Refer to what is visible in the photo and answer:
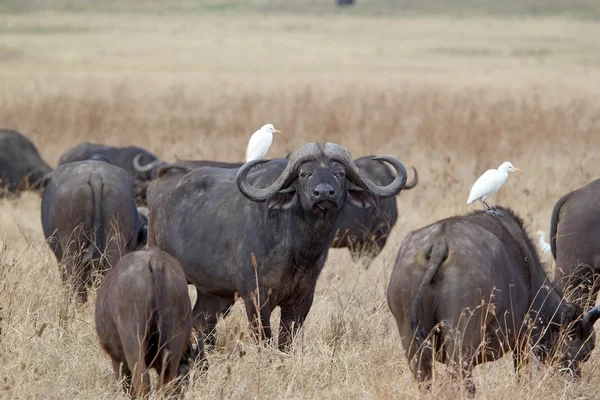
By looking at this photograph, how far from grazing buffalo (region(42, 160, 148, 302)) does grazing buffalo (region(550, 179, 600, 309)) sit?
3535mm

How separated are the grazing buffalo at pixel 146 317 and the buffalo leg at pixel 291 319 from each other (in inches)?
53.0

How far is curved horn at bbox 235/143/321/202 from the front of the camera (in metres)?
6.74

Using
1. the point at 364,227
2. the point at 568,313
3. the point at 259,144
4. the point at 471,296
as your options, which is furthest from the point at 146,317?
the point at 364,227

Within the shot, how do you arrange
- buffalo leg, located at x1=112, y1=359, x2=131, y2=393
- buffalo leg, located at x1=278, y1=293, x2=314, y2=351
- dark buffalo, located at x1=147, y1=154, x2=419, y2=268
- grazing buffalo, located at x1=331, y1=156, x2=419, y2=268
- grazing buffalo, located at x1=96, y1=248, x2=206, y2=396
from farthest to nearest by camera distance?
grazing buffalo, located at x1=331, y1=156, x2=419, y2=268, dark buffalo, located at x1=147, y1=154, x2=419, y2=268, buffalo leg, located at x1=278, y1=293, x2=314, y2=351, buffalo leg, located at x1=112, y1=359, x2=131, y2=393, grazing buffalo, located at x1=96, y1=248, x2=206, y2=396

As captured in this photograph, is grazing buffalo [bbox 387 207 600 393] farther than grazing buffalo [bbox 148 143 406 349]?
No

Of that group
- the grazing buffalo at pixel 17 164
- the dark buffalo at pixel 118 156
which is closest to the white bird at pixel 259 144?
the dark buffalo at pixel 118 156

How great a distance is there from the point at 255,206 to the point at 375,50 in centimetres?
4585

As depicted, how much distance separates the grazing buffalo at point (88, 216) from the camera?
8.95m

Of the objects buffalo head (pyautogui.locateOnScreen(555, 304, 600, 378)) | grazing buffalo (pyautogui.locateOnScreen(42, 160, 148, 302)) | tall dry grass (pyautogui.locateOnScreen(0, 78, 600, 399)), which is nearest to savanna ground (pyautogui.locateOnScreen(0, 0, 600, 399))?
tall dry grass (pyautogui.locateOnScreen(0, 78, 600, 399))

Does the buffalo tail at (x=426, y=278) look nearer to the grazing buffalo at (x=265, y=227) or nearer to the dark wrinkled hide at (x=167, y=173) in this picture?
the grazing buffalo at (x=265, y=227)

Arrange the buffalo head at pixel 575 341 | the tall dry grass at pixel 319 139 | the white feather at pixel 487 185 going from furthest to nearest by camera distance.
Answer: the white feather at pixel 487 185, the buffalo head at pixel 575 341, the tall dry grass at pixel 319 139

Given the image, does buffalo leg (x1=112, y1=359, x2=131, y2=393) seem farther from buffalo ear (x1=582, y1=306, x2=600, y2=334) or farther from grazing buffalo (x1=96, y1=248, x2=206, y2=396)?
buffalo ear (x1=582, y1=306, x2=600, y2=334)

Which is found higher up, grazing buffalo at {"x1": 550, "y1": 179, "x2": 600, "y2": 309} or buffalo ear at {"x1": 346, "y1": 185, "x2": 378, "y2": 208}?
buffalo ear at {"x1": 346, "y1": 185, "x2": 378, "y2": 208}

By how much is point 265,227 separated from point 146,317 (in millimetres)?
1617
